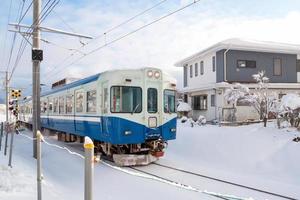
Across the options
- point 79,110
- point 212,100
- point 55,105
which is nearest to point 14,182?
point 79,110

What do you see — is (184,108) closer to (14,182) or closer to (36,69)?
(36,69)

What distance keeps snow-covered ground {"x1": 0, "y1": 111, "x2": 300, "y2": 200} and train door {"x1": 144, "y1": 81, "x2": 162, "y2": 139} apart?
3.64 ft

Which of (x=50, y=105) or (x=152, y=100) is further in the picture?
(x=50, y=105)

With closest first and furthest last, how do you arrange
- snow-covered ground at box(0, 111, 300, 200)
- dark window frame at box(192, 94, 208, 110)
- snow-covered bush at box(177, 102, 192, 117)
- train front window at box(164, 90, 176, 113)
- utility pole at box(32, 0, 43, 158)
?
snow-covered ground at box(0, 111, 300, 200), train front window at box(164, 90, 176, 113), utility pole at box(32, 0, 43, 158), dark window frame at box(192, 94, 208, 110), snow-covered bush at box(177, 102, 192, 117)

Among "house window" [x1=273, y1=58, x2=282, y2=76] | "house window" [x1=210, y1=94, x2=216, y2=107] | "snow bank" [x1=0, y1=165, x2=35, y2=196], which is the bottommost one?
"snow bank" [x1=0, y1=165, x2=35, y2=196]

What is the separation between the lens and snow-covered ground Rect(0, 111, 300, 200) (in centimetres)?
735

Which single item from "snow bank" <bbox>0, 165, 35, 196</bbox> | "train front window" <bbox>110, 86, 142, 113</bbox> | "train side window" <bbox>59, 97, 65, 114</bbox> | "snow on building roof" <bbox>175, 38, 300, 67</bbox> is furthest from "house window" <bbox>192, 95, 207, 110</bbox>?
"snow bank" <bbox>0, 165, 35, 196</bbox>

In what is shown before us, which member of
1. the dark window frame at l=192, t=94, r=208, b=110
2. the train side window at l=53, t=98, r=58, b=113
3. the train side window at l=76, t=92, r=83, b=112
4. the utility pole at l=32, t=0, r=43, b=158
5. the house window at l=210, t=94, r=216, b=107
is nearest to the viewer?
the utility pole at l=32, t=0, r=43, b=158

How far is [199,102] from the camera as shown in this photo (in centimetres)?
2669

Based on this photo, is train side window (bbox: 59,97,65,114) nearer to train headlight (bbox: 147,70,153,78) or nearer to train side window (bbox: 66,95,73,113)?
train side window (bbox: 66,95,73,113)

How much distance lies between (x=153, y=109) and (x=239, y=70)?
13.9 meters

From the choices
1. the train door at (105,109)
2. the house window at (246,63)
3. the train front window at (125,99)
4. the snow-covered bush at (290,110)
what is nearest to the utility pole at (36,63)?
the train door at (105,109)

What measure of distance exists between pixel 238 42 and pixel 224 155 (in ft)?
41.5

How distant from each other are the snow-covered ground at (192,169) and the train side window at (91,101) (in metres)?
1.75
